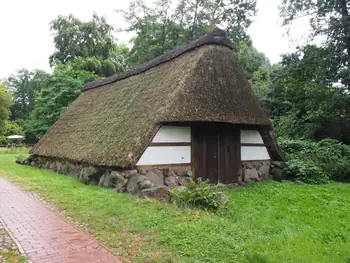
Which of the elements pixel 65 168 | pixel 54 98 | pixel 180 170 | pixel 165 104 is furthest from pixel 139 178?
pixel 54 98

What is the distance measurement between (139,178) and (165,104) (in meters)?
2.33

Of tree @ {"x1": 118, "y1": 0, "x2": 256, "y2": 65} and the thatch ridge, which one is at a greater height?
tree @ {"x1": 118, "y1": 0, "x2": 256, "y2": 65}

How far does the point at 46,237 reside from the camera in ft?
16.3

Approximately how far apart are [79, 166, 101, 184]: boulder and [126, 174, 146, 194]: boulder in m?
1.73

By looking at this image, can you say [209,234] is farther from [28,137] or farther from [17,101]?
[17,101]

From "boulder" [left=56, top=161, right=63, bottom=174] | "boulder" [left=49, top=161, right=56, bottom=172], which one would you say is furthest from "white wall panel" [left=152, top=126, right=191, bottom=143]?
"boulder" [left=49, top=161, right=56, bottom=172]

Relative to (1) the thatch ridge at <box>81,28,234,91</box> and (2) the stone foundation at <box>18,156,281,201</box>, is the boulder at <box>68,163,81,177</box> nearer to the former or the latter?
(2) the stone foundation at <box>18,156,281,201</box>

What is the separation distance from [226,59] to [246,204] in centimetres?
554

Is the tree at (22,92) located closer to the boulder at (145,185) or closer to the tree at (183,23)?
the tree at (183,23)

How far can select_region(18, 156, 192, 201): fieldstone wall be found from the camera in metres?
7.41

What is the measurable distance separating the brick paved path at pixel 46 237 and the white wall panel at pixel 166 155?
3.04 m

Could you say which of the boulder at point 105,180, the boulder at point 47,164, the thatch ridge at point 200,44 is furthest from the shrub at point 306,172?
the boulder at point 47,164

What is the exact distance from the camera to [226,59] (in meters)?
10.8

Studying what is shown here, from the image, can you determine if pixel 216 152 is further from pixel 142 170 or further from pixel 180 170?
pixel 142 170
